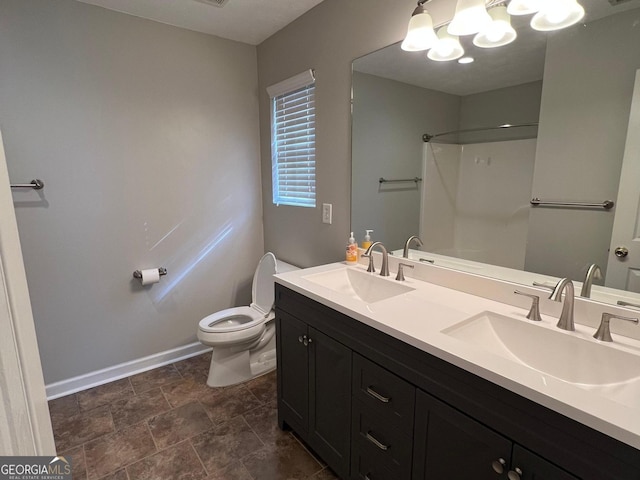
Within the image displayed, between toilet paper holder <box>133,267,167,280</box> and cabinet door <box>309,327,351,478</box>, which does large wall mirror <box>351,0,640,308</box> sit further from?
toilet paper holder <box>133,267,167,280</box>

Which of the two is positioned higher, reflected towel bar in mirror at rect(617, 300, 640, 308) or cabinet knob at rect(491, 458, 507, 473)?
reflected towel bar in mirror at rect(617, 300, 640, 308)

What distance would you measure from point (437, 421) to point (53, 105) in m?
2.52

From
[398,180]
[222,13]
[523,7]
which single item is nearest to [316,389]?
[398,180]

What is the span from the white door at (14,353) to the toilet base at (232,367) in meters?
1.75

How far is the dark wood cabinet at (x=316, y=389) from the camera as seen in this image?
1430mm

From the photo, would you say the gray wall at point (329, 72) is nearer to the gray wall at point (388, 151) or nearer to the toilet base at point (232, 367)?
the gray wall at point (388, 151)

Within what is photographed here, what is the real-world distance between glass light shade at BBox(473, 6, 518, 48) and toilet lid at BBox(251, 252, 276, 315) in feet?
5.67

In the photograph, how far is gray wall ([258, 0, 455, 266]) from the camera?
1.74 meters

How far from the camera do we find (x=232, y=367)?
2309 millimetres

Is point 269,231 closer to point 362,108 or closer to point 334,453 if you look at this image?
point 362,108

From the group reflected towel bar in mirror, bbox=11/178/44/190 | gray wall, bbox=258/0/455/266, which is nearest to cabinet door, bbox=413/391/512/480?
gray wall, bbox=258/0/455/266

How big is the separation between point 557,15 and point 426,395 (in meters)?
1.38

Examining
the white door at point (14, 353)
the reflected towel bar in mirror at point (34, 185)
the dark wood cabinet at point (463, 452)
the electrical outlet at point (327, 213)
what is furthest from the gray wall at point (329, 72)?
the white door at point (14, 353)

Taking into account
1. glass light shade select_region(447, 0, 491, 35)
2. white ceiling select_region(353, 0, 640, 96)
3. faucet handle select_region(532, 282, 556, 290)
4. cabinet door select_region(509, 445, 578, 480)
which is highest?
glass light shade select_region(447, 0, 491, 35)
